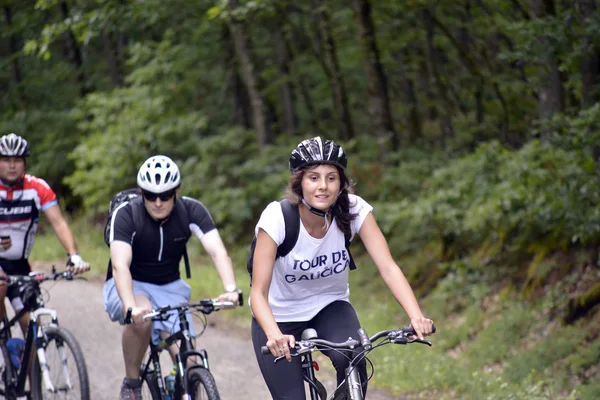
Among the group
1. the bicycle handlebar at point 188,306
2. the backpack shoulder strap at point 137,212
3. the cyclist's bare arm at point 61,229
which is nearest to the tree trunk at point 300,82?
the cyclist's bare arm at point 61,229

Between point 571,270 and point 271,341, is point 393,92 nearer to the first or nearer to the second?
point 571,270

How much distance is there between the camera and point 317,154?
13.6 ft

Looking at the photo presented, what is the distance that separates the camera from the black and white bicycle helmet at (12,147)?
6360 millimetres

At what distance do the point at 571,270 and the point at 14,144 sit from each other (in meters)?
6.73

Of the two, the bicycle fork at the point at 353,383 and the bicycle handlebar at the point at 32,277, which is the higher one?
the bicycle handlebar at the point at 32,277

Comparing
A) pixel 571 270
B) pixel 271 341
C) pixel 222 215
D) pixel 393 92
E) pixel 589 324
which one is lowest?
pixel 271 341

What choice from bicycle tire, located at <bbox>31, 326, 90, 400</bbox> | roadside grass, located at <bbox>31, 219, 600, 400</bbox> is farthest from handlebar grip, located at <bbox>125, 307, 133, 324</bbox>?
roadside grass, located at <bbox>31, 219, 600, 400</bbox>

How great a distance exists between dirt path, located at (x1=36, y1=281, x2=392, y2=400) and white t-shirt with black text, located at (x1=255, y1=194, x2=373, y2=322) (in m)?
2.63

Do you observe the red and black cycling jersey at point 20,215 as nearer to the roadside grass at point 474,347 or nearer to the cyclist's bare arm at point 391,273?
the cyclist's bare arm at point 391,273

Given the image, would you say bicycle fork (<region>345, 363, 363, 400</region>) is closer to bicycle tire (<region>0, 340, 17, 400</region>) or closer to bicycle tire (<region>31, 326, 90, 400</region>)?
bicycle tire (<region>31, 326, 90, 400</region>)

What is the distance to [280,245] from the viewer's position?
13.9ft

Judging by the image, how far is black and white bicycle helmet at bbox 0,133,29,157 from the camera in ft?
20.9

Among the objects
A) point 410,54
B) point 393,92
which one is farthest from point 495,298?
point 393,92

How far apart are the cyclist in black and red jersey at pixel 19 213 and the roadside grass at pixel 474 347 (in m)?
3.39
